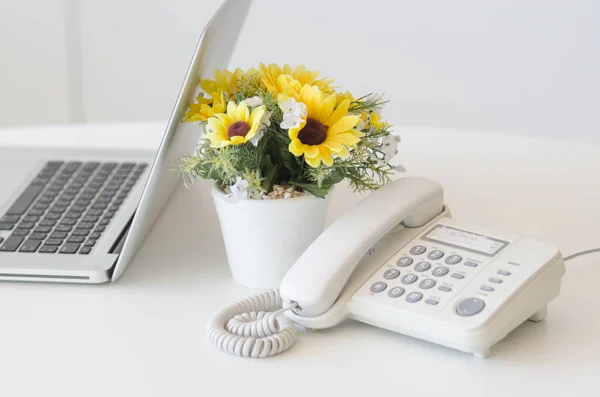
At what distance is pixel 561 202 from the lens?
1145 millimetres

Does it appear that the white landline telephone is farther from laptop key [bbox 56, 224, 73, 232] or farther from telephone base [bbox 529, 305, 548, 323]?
laptop key [bbox 56, 224, 73, 232]

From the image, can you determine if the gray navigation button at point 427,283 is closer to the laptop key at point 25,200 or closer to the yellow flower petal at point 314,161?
the yellow flower petal at point 314,161

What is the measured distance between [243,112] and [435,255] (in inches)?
8.4

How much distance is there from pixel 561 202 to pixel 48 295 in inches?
24.4

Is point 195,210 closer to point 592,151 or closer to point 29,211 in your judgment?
point 29,211

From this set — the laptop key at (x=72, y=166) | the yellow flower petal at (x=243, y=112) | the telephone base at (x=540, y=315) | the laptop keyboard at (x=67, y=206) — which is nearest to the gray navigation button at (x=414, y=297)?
the telephone base at (x=540, y=315)

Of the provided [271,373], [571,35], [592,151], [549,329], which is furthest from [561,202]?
[571,35]

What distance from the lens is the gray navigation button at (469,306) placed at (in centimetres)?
74

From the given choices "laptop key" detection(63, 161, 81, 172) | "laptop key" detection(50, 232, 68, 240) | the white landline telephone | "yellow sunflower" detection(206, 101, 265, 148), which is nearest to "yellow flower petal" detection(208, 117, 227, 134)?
"yellow sunflower" detection(206, 101, 265, 148)

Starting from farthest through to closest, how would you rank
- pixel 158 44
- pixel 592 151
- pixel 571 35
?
pixel 158 44 → pixel 571 35 → pixel 592 151

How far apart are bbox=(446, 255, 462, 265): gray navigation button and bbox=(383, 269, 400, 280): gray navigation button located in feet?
0.15

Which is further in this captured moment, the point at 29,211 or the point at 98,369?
the point at 29,211

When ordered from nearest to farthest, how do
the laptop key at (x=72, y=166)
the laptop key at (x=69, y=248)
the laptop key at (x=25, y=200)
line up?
the laptop key at (x=69, y=248) → the laptop key at (x=25, y=200) → the laptop key at (x=72, y=166)

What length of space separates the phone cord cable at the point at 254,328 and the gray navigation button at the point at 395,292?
0.27 ft
